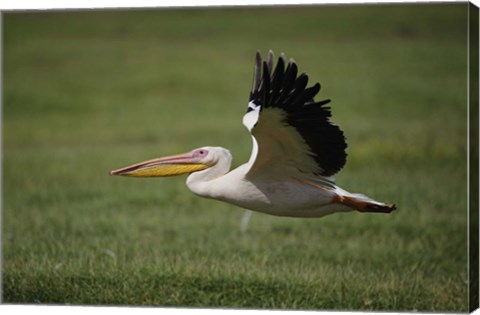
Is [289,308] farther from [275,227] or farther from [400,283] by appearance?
[275,227]

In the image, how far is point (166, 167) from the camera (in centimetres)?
700

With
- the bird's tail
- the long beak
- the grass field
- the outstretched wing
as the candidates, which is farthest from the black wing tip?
the grass field

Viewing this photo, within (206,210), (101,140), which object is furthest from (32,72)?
(206,210)

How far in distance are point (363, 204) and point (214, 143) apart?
211 inches

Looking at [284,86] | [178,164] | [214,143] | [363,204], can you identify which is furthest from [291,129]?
[214,143]

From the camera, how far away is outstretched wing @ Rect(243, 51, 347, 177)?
6.15 meters

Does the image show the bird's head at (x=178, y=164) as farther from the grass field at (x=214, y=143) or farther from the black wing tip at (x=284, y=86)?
the grass field at (x=214, y=143)

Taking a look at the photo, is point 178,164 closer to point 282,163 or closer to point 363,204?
point 282,163

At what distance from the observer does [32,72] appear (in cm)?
1150

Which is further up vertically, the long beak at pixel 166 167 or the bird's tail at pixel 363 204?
the long beak at pixel 166 167

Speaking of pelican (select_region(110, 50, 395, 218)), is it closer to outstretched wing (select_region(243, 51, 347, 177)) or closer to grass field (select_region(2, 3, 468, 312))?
outstretched wing (select_region(243, 51, 347, 177))

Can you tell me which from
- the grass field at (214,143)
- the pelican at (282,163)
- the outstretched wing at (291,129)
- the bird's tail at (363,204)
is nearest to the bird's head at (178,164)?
the pelican at (282,163)

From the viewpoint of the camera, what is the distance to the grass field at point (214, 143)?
26.5 ft

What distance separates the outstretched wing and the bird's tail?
0.20 meters
